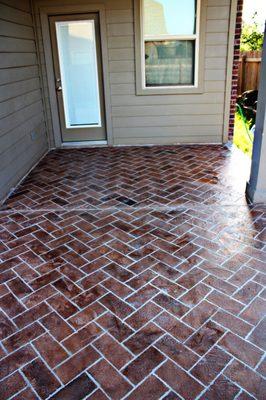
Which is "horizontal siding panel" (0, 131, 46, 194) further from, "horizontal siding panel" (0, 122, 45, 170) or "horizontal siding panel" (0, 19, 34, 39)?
"horizontal siding panel" (0, 19, 34, 39)

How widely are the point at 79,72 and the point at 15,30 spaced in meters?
1.23

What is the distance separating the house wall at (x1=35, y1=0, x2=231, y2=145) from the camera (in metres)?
5.01

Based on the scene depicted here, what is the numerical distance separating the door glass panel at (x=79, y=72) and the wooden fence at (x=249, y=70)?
169 inches

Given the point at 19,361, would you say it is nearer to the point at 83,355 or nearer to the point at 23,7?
the point at 83,355

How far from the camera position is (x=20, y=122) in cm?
438

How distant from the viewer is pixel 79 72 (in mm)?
5395

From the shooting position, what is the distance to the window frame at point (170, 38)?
16.3 feet

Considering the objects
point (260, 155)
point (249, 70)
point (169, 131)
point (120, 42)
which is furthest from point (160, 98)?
point (249, 70)

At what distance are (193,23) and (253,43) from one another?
20.4ft

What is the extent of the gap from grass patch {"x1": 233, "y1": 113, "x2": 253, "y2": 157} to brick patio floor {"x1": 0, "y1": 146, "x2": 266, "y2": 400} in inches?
66.7

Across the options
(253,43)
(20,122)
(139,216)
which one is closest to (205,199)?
(139,216)

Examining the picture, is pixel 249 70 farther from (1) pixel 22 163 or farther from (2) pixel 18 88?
(1) pixel 22 163

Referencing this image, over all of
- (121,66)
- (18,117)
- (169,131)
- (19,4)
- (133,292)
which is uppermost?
(19,4)

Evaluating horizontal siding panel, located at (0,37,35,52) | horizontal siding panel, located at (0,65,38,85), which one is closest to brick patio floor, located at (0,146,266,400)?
horizontal siding panel, located at (0,65,38,85)
